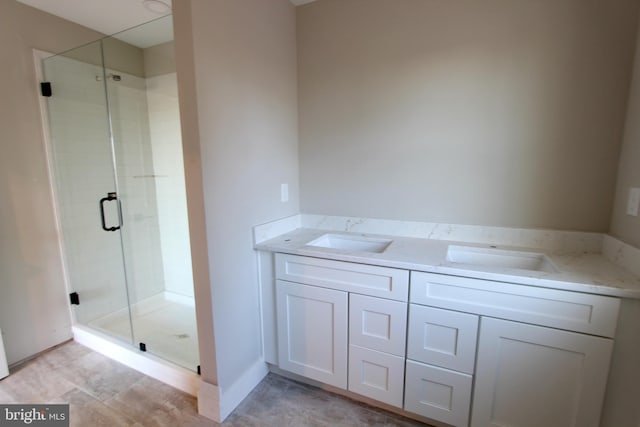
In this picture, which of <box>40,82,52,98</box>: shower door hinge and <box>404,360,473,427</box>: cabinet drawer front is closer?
<box>404,360,473,427</box>: cabinet drawer front

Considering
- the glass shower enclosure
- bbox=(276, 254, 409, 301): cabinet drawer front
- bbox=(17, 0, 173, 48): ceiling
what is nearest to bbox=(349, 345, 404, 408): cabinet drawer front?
bbox=(276, 254, 409, 301): cabinet drawer front

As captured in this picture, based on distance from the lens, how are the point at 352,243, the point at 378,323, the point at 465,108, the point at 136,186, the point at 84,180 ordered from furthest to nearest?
the point at 136,186, the point at 84,180, the point at 352,243, the point at 465,108, the point at 378,323

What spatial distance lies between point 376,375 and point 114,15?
2.95 meters

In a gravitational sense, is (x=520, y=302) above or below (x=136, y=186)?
below

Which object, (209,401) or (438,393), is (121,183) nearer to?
(209,401)

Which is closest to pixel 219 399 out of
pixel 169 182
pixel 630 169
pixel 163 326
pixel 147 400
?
pixel 147 400

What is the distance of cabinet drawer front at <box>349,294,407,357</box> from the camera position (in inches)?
56.6

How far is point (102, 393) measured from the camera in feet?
5.65

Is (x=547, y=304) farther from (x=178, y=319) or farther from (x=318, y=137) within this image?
(x=178, y=319)

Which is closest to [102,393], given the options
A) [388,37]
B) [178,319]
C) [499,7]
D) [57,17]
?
[178,319]

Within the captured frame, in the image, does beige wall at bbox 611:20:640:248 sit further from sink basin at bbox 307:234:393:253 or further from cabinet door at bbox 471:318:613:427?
sink basin at bbox 307:234:393:253

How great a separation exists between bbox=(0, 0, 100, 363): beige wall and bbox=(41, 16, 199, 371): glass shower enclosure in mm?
94

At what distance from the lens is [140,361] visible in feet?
6.25

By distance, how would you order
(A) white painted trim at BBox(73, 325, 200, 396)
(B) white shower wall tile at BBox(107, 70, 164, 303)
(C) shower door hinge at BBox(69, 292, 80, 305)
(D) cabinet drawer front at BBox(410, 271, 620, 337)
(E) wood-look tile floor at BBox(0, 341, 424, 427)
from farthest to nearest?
(B) white shower wall tile at BBox(107, 70, 164, 303)
(C) shower door hinge at BBox(69, 292, 80, 305)
(A) white painted trim at BBox(73, 325, 200, 396)
(E) wood-look tile floor at BBox(0, 341, 424, 427)
(D) cabinet drawer front at BBox(410, 271, 620, 337)
